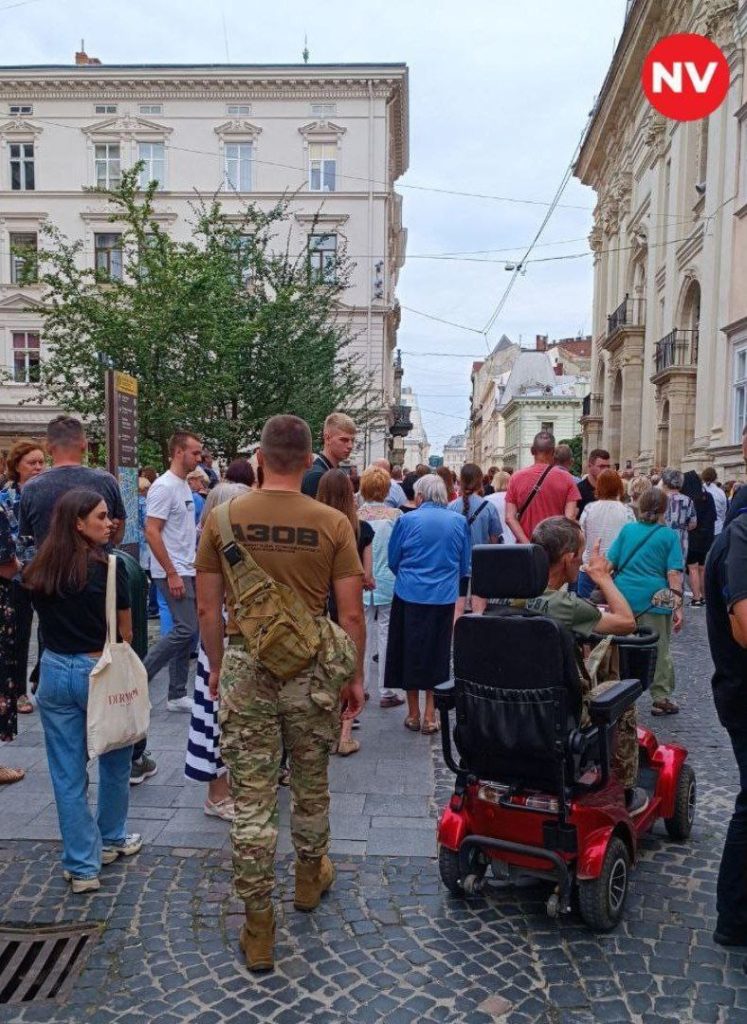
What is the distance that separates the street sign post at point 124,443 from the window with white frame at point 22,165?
107ft

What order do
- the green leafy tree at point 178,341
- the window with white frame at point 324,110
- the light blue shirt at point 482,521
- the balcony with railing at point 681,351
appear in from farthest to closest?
the window with white frame at point 324,110 < the balcony with railing at point 681,351 < the green leafy tree at point 178,341 < the light blue shirt at point 482,521

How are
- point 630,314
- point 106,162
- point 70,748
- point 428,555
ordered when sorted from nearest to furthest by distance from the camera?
1. point 70,748
2. point 428,555
3. point 630,314
4. point 106,162

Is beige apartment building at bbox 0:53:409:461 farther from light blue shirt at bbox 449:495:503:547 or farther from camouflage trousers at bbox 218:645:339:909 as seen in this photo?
camouflage trousers at bbox 218:645:339:909

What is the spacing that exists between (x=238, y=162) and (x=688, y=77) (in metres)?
24.0

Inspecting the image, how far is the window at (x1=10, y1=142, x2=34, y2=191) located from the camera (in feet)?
118

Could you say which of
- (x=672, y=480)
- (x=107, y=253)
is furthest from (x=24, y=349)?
(x=672, y=480)

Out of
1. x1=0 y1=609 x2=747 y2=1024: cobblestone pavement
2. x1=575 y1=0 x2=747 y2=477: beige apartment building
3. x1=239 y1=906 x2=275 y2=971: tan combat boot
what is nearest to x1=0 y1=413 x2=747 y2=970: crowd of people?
x1=239 y1=906 x2=275 y2=971: tan combat boot

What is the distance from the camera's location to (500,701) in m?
3.36

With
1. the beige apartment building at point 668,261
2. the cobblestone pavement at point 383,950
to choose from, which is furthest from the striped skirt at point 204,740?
the beige apartment building at point 668,261

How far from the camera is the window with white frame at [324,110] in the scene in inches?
1390

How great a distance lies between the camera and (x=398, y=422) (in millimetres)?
43531

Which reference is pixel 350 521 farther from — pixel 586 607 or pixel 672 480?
pixel 672 480

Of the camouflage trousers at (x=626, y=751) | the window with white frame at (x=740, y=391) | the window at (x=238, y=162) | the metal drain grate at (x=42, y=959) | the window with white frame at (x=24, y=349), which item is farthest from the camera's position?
the window at (x=238, y=162)

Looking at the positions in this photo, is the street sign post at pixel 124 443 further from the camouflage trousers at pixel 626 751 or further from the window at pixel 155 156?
the window at pixel 155 156
